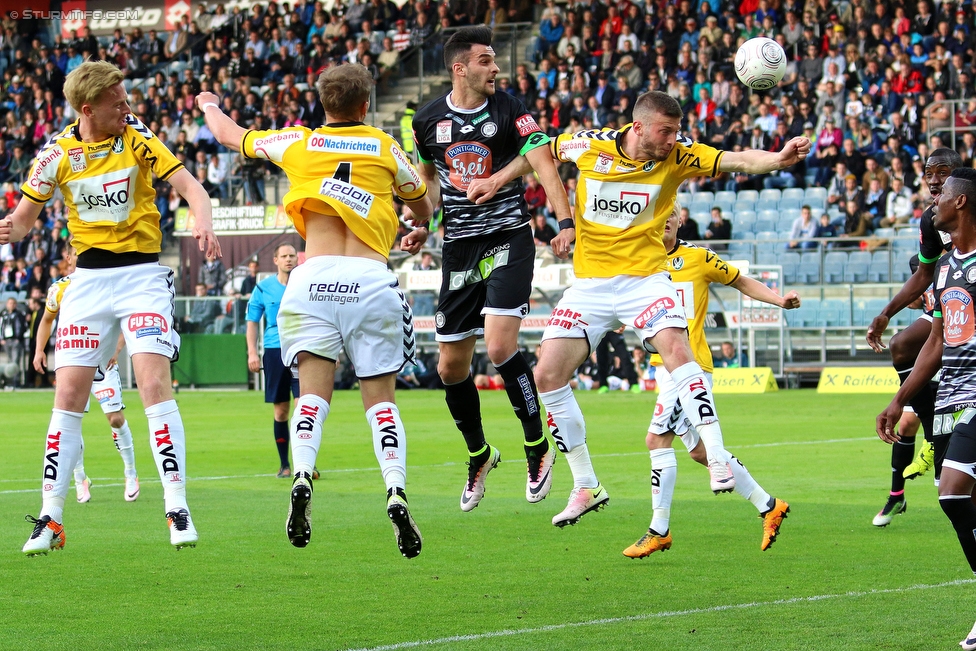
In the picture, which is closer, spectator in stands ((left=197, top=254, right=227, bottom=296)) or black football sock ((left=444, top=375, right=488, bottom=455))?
black football sock ((left=444, top=375, right=488, bottom=455))

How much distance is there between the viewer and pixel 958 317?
6.19 m

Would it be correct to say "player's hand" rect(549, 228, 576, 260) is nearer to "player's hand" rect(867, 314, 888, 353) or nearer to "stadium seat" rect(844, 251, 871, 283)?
"player's hand" rect(867, 314, 888, 353)

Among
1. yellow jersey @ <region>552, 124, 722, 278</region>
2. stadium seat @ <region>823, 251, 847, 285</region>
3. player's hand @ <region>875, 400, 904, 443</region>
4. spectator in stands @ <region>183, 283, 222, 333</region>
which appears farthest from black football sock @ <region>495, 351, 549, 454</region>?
spectator in stands @ <region>183, 283, 222, 333</region>

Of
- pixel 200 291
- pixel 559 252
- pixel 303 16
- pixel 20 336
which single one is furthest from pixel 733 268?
pixel 303 16

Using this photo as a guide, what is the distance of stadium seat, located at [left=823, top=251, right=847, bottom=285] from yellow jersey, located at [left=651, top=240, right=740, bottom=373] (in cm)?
1705

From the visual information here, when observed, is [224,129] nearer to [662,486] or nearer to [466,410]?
[466,410]

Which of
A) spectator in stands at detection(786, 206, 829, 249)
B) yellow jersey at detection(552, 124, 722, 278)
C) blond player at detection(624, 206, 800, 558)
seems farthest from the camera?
spectator in stands at detection(786, 206, 829, 249)

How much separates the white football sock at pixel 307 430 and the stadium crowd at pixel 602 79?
21.2 meters

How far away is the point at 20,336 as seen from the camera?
33.2 meters

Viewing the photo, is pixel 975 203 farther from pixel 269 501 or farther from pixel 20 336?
pixel 20 336

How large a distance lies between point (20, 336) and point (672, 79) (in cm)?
1702

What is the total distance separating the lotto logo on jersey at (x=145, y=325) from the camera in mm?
7762

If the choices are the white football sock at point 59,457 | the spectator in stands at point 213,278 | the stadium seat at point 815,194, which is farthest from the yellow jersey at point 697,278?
the spectator in stands at point 213,278

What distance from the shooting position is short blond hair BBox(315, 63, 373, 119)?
7.14 meters
